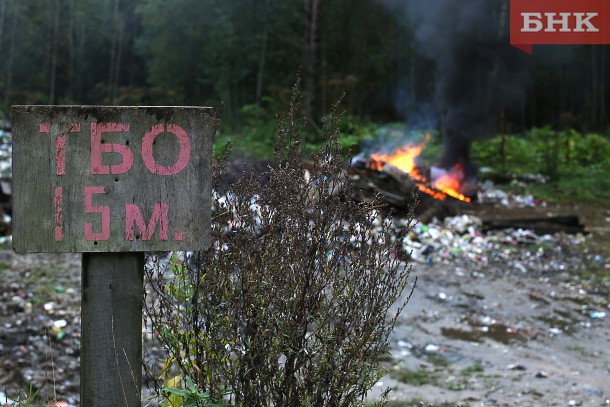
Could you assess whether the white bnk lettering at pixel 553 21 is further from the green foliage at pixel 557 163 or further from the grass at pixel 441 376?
the grass at pixel 441 376

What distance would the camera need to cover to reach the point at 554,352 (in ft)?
19.3

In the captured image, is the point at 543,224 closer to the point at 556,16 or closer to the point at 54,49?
the point at 556,16

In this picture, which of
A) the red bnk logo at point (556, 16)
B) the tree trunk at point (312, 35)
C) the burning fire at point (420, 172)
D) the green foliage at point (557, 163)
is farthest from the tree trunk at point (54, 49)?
the red bnk logo at point (556, 16)

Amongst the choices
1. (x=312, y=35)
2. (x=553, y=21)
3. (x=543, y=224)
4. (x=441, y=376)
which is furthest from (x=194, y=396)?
(x=312, y=35)

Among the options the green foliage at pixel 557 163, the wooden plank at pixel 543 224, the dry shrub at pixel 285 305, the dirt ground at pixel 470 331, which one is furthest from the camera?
the green foliage at pixel 557 163

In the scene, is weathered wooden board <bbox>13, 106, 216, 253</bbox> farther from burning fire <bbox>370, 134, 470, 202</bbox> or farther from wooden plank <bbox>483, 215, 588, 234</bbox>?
burning fire <bbox>370, 134, 470, 202</bbox>

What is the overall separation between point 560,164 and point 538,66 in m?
15.1

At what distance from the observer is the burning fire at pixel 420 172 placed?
11.2 meters

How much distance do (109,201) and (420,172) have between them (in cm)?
1069

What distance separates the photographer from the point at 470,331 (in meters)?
6.39

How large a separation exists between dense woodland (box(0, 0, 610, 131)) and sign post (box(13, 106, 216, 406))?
66.7 ft

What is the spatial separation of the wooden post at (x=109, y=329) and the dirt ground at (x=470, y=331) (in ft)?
4.18

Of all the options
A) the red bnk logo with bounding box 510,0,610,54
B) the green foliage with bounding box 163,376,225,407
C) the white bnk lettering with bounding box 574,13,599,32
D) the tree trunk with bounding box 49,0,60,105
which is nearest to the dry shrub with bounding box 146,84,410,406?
the green foliage with bounding box 163,376,225,407

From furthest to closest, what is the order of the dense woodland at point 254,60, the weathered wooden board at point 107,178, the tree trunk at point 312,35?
the dense woodland at point 254,60 → the tree trunk at point 312,35 → the weathered wooden board at point 107,178
